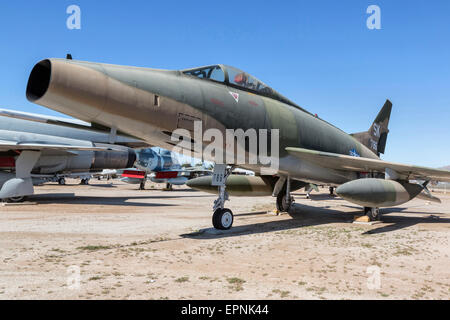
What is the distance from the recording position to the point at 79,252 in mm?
5816

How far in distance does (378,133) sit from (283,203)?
712 centimetres

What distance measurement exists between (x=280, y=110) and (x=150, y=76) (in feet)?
14.0

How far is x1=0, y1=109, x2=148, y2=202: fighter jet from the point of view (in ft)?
51.5

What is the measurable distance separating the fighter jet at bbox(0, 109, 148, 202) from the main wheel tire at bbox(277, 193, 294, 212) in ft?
21.7

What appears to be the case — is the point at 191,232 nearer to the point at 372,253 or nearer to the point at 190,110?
the point at 190,110

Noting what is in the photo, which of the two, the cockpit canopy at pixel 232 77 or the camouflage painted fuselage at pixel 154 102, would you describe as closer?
the camouflage painted fuselage at pixel 154 102

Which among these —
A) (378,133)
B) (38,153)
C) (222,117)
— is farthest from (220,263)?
(38,153)

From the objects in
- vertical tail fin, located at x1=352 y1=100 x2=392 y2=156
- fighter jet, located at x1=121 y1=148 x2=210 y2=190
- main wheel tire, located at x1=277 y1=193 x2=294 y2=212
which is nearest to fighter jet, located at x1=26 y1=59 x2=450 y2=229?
main wheel tire, located at x1=277 y1=193 x2=294 y2=212

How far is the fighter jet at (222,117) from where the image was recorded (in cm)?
551

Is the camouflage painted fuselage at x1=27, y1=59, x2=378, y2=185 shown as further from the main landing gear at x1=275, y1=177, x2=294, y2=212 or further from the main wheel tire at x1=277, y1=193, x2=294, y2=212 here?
the main wheel tire at x1=277, y1=193, x2=294, y2=212

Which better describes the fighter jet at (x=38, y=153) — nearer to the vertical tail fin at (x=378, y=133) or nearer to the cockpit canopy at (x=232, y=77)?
the cockpit canopy at (x=232, y=77)

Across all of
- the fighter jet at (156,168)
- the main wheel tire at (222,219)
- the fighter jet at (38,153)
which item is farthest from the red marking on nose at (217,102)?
the fighter jet at (156,168)

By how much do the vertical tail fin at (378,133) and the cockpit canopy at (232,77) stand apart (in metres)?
8.40
